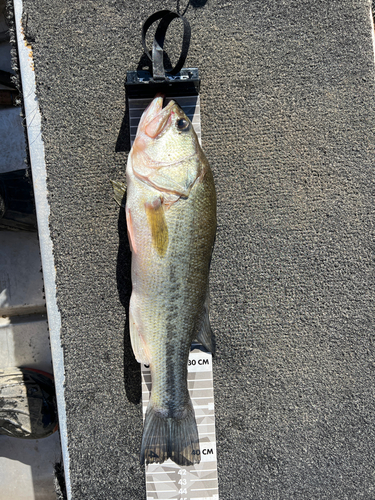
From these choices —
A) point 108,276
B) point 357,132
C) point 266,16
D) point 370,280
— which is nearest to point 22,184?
point 108,276

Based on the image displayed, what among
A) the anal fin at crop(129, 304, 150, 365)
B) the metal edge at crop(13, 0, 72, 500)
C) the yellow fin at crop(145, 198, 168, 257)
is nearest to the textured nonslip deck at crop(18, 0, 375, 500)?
the metal edge at crop(13, 0, 72, 500)

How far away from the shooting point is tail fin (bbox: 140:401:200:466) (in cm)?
108

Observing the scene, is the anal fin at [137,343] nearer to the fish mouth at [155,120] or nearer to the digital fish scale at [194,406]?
the digital fish scale at [194,406]

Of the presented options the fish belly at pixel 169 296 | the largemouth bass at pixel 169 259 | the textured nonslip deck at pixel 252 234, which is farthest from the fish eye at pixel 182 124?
the textured nonslip deck at pixel 252 234

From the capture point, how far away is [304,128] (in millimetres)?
1315

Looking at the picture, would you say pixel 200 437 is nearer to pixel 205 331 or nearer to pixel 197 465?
pixel 197 465

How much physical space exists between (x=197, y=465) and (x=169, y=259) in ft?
2.99

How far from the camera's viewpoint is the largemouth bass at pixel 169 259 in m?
0.99

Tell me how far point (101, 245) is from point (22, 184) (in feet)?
2.03

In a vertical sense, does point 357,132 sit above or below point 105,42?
below

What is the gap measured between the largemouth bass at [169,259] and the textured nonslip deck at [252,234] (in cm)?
24

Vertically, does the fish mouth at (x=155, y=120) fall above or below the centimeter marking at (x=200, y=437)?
above

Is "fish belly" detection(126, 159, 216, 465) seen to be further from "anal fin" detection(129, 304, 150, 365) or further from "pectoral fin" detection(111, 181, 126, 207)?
"pectoral fin" detection(111, 181, 126, 207)

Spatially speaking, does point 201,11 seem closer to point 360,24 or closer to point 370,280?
point 360,24
